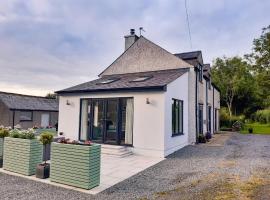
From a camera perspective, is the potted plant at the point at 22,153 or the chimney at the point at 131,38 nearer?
the potted plant at the point at 22,153

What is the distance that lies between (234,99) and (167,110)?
112ft

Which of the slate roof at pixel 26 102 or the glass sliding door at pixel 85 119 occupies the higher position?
the slate roof at pixel 26 102

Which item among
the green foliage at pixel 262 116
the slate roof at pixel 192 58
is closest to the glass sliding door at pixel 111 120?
the slate roof at pixel 192 58

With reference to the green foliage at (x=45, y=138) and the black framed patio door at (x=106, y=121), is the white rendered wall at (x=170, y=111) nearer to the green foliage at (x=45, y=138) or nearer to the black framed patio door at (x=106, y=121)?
the black framed patio door at (x=106, y=121)

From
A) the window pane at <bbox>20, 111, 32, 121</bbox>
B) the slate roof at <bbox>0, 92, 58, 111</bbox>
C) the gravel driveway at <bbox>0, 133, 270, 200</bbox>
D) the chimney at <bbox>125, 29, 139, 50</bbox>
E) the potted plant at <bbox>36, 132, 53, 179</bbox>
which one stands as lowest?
the gravel driveway at <bbox>0, 133, 270, 200</bbox>

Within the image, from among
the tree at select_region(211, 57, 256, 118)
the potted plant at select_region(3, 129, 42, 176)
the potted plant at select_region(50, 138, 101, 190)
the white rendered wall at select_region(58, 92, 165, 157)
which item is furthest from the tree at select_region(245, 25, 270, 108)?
the potted plant at select_region(3, 129, 42, 176)

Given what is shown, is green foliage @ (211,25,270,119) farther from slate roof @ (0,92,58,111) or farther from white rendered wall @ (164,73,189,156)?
slate roof @ (0,92,58,111)

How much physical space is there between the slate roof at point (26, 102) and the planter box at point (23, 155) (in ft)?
54.3

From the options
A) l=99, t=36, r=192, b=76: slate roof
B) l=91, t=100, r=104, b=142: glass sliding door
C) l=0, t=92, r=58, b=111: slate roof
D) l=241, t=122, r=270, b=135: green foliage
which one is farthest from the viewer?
l=241, t=122, r=270, b=135: green foliage

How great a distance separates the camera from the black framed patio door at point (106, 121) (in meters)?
11.6

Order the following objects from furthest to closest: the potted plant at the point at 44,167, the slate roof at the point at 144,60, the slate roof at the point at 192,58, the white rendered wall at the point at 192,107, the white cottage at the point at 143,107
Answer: the slate roof at the point at 192,58
the slate roof at the point at 144,60
the white rendered wall at the point at 192,107
the white cottage at the point at 143,107
the potted plant at the point at 44,167

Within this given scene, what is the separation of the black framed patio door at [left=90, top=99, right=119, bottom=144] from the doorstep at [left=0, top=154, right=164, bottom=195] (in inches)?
56.8

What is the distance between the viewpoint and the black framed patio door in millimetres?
11586

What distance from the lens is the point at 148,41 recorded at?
16.2 meters
